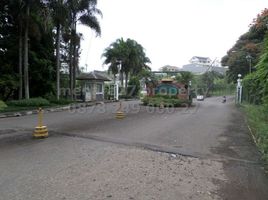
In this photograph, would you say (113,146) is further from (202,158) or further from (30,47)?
(30,47)

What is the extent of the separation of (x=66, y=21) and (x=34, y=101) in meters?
7.19

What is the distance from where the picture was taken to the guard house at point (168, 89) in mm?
33500

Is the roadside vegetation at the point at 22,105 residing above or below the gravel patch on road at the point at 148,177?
above

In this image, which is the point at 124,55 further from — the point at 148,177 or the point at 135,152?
the point at 148,177

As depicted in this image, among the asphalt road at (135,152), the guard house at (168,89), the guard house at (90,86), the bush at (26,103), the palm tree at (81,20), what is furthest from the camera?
the guard house at (90,86)

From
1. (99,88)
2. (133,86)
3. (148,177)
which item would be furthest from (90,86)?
(148,177)

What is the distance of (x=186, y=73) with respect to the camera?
34031 millimetres

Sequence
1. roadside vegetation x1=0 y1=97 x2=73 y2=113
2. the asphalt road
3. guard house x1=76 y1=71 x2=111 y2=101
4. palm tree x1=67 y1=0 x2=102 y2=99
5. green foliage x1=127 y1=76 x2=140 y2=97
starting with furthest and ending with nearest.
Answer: green foliage x1=127 y1=76 x2=140 y2=97
guard house x1=76 y1=71 x2=111 y2=101
palm tree x1=67 y1=0 x2=102 y2=99
roadside vegetation x1=0 y1=97 x2=73 y2=113
the asphalt road

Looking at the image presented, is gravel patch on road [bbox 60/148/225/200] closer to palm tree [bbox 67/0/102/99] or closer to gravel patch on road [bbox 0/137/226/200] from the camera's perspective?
gravel patch on road [bbox 0/137/226/200]

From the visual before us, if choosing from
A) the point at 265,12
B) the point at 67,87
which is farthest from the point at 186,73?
the point at 265,12

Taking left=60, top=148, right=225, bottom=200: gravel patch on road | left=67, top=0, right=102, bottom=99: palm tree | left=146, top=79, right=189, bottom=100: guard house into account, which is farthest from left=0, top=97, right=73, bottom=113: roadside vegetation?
left=146, top=79, right=189, bottom=100: guard house

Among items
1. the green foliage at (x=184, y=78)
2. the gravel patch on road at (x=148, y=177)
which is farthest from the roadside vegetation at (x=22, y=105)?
the green foliage at (x=184, y=78)

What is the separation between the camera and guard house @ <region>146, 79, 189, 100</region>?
3350 cm

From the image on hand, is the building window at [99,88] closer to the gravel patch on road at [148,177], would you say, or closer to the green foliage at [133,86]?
the green foliage at [133,86]
